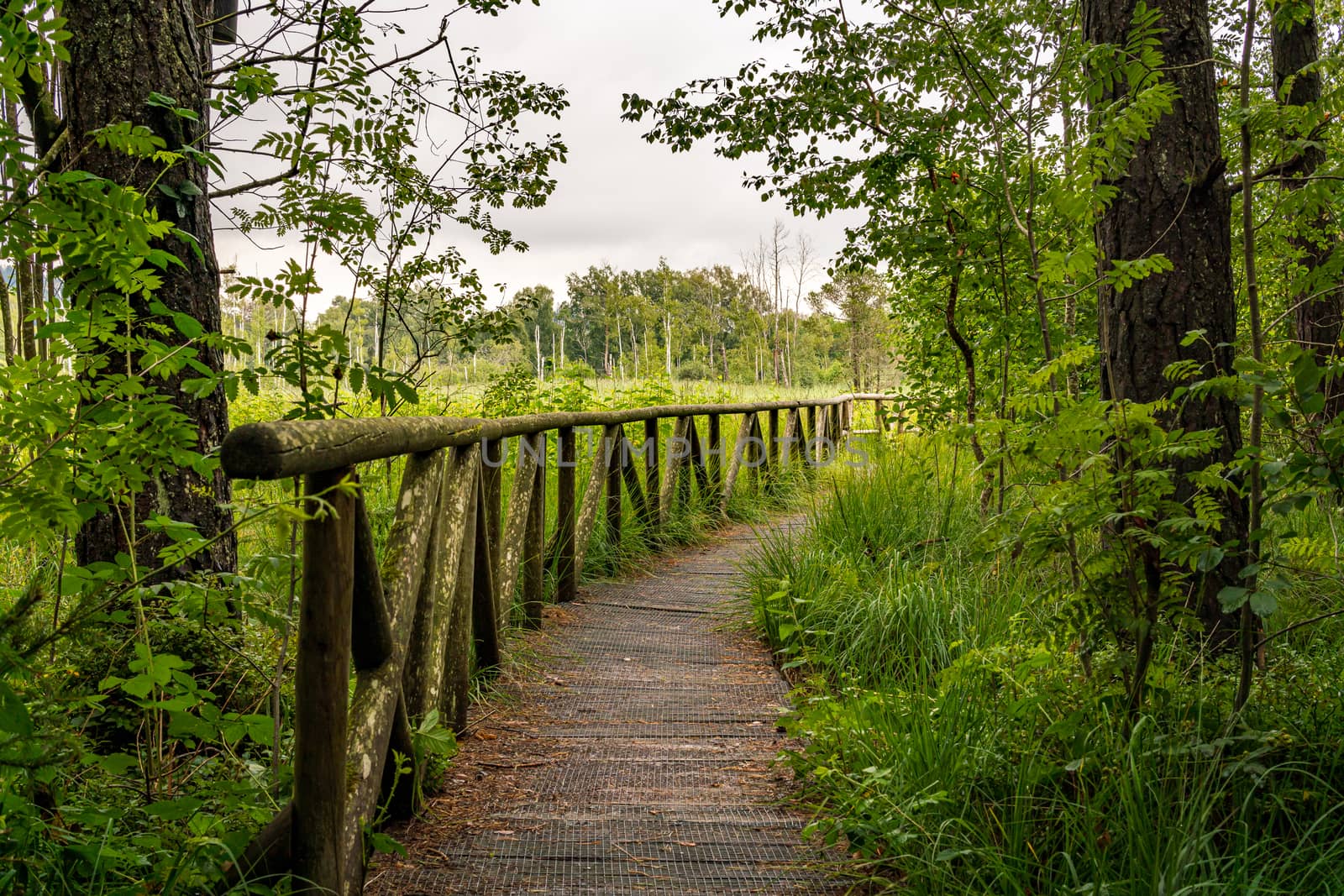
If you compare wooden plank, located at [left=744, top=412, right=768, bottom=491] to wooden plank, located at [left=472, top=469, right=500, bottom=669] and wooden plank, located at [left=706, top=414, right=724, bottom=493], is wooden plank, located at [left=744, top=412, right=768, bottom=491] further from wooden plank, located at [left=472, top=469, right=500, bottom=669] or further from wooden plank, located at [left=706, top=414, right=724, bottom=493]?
wooden plank, located at [left=472, top=469, right=500, bottom=669]

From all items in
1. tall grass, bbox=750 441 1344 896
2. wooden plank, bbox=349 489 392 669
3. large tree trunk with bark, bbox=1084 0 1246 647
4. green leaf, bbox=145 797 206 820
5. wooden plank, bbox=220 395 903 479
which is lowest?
tall grass, bbox=750 441 1344 896

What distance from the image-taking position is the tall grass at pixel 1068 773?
1805 mm

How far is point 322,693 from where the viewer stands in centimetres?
182

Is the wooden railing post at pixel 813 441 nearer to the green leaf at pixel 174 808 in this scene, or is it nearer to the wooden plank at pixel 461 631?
the wooden plank at pixel 461 631

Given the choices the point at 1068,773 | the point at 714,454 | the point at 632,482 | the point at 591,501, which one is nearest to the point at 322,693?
the point at 1068,773

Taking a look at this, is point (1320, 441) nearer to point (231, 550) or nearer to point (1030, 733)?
point (1030, 733)

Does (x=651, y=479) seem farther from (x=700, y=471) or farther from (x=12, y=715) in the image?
(x=12, y=715)

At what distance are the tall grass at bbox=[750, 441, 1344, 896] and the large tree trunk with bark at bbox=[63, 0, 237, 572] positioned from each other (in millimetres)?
2023

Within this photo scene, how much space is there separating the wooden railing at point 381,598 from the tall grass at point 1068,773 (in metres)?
1.15

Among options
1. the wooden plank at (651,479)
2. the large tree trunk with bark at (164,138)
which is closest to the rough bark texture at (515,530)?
the large tree trunk with bark at (164,138)

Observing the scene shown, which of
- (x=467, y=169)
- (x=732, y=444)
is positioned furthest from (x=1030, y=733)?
(x=732, y=444)

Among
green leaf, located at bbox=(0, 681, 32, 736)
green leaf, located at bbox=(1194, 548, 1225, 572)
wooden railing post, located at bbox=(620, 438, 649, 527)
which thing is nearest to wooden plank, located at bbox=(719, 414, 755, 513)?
wooden railing post, located at bbox=(620, 438, 649, 527)

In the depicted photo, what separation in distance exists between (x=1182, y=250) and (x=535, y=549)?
121 inches

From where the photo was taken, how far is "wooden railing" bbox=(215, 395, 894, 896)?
70.1 inches
